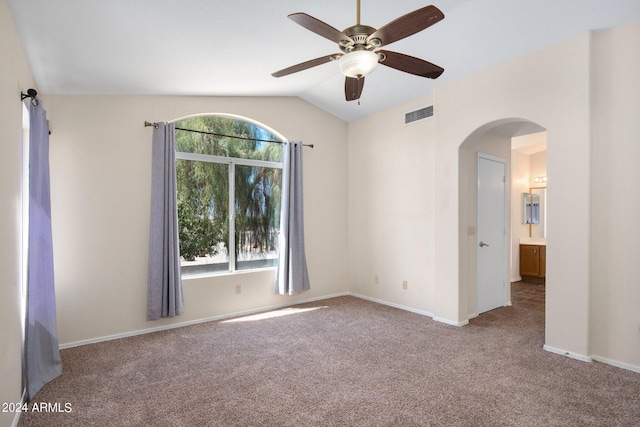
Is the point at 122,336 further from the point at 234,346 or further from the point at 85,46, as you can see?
the point at 85,46

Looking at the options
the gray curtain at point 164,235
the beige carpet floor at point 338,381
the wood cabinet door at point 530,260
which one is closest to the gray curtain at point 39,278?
the beige carpet floor at point 338,381

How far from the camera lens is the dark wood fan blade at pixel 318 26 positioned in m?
1.75

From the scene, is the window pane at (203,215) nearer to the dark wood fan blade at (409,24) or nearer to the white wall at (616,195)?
the dark wood fan blade at (409,24)

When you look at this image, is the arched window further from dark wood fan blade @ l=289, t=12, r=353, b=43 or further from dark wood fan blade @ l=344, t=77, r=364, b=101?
dark wood fan blade @ l=289, t=12, r=353, b=43

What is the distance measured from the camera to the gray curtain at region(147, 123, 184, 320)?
372 cm

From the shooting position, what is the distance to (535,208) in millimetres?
6727

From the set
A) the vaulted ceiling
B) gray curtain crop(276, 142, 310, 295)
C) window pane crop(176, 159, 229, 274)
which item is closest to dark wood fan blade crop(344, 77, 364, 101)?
the vaulted ceiling

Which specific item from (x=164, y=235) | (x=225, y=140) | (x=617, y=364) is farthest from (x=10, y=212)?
(x=617, y=364)

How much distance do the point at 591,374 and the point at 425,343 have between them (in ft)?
4.24

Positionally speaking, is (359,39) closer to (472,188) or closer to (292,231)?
(472,188)

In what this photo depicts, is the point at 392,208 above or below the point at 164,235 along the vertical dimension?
above

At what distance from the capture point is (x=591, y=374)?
8.94ft

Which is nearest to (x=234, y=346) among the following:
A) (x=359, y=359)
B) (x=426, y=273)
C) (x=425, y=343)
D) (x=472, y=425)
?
(x=359, y=359)

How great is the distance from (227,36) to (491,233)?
388 cm
